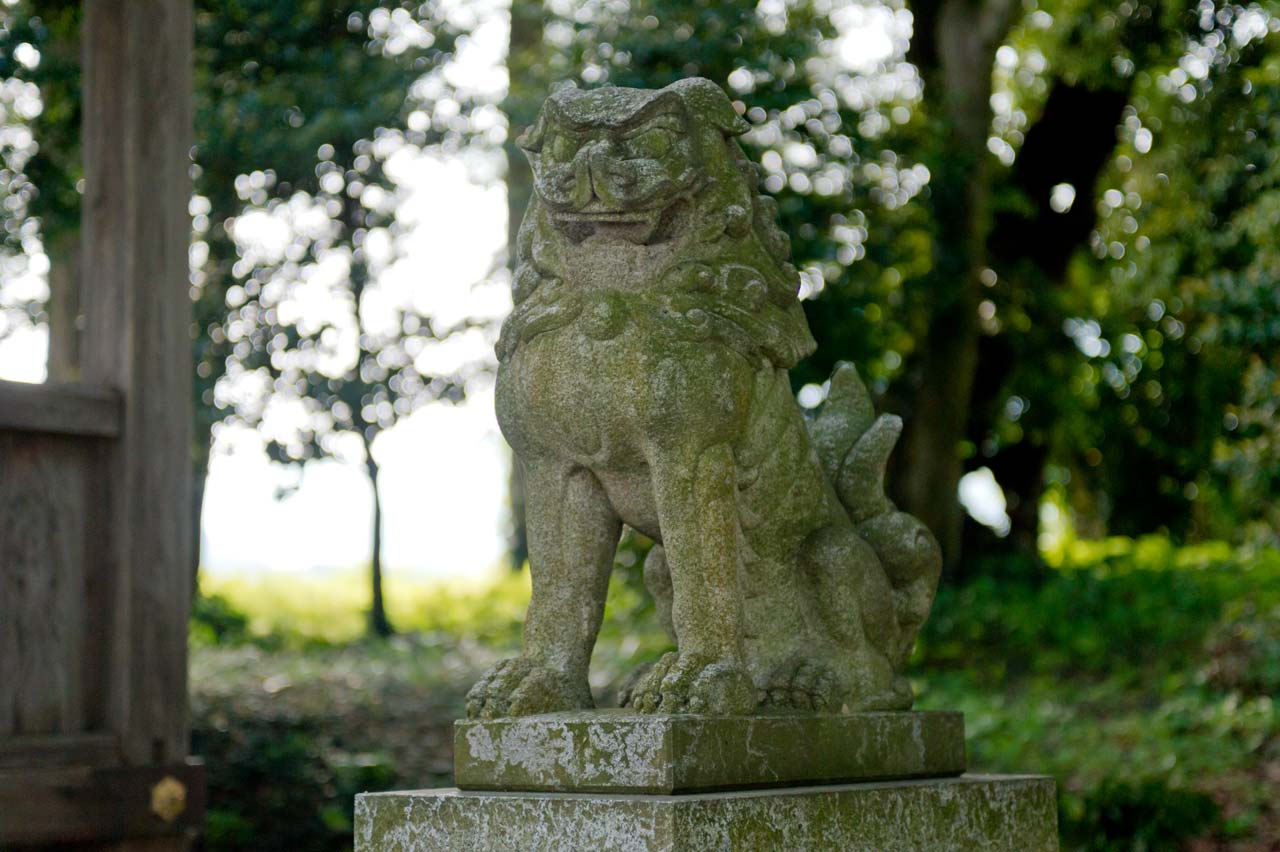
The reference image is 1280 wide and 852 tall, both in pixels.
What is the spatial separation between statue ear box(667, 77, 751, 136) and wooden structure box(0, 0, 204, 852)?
9.45 feet

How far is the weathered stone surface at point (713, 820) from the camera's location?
2.95 metres

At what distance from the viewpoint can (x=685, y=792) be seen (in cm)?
305

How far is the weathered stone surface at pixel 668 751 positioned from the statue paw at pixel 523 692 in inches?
2.0

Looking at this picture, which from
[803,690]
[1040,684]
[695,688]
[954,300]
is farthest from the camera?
[954,300]

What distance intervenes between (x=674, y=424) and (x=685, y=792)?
75cm

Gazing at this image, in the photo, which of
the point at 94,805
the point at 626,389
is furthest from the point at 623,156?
the point at 94,805

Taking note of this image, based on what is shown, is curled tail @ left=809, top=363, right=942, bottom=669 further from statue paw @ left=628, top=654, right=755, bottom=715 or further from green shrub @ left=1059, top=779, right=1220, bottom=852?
green shrub @ left=1059, top=779, right=1220, bottom=852

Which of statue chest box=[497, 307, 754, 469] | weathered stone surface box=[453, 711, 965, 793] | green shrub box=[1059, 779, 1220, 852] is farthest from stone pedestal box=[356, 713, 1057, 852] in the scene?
green shrub box=[1059, 779, 1220, 852]

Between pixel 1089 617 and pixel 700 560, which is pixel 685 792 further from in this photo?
pixel 1089 617

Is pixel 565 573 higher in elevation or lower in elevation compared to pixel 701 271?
lower

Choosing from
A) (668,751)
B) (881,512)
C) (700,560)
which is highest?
(881,512)

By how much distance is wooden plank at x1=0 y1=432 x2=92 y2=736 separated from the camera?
536 centimetres

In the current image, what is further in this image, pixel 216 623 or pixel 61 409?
pixel 216 623

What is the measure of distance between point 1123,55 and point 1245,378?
3.37m
